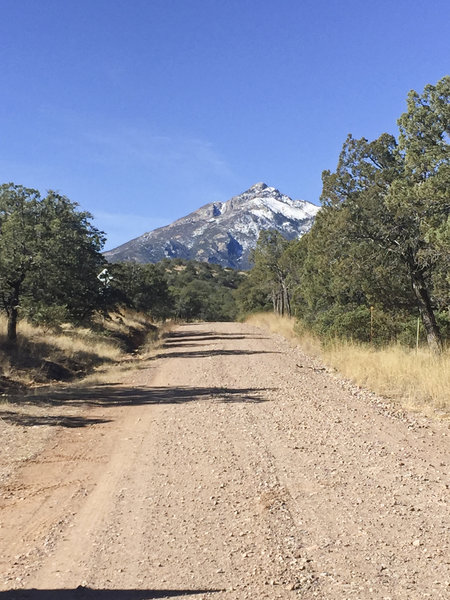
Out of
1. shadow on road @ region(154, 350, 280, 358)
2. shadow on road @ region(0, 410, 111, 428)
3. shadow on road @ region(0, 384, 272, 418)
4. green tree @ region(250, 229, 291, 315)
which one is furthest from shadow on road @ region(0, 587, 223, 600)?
green tree @ region(250, 229, 291, 315)

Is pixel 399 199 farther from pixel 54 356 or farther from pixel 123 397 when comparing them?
pixel 54 356

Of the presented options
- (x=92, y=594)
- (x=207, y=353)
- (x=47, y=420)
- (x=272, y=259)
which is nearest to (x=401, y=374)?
(x=47, y=420)

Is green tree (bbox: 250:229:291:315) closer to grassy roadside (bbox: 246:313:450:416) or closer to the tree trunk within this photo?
the tree trunk

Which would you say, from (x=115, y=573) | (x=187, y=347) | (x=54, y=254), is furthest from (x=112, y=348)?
(x=115, y=573)

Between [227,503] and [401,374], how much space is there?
8.15 meters

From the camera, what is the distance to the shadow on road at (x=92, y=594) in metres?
3.84

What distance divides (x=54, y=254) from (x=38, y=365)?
4.15 meters

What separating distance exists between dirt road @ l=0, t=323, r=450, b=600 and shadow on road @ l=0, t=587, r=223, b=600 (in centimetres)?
2

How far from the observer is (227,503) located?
5.75 metres

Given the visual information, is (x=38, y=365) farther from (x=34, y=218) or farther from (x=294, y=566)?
(x=294, y=566)

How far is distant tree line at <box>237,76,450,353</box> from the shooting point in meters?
13.4

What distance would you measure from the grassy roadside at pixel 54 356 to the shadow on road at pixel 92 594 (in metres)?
10.4

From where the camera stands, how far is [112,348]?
973 inches

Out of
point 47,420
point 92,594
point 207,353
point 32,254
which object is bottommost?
point 207,353
